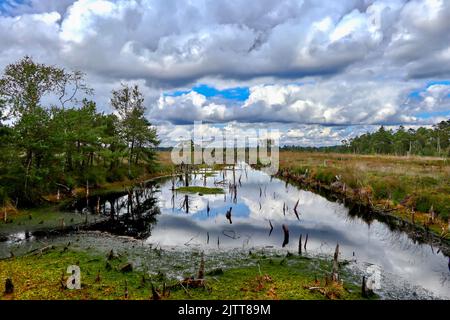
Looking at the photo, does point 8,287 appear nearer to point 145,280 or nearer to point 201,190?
point 145,280

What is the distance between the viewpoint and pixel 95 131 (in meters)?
46.8

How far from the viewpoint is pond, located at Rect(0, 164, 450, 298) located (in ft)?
59.5

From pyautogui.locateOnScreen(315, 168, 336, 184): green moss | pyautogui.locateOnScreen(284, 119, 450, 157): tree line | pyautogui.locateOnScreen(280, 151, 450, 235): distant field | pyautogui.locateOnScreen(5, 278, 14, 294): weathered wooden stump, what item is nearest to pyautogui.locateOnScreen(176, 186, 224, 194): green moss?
pyautogui.locateOnScreen(315, 168, 336, 184): green moss

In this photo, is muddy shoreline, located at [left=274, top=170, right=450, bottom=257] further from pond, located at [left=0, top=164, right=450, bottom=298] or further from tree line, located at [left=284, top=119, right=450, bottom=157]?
tree line, located at [left=284, top=119, right=450, bottom=157]

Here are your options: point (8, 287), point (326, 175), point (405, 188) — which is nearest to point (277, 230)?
point (405, 188)

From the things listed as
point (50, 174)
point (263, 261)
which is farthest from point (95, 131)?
point (263, 261)

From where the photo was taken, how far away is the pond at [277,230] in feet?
59.5

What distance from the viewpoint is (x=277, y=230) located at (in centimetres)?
2666

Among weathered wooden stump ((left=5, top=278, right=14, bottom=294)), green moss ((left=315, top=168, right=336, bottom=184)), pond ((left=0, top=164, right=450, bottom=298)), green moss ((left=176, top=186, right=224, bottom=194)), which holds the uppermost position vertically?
green moss ((left=315, top=168, right=336, bottom=184))

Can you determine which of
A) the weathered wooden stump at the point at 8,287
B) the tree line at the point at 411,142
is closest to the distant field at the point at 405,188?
the weathered wooden stump at the point at 8,287

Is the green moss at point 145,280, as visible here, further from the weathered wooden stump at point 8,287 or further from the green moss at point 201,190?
the green moss at point 201,190

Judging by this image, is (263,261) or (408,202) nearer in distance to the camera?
(263,261)
